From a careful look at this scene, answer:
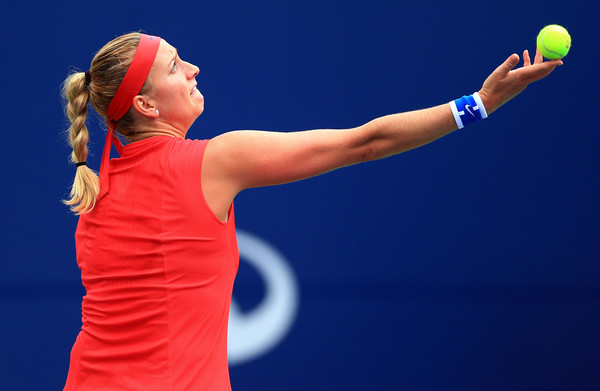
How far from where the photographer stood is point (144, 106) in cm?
171

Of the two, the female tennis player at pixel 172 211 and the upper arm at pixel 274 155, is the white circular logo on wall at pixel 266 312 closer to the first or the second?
the female tennis player at pixel 172 211

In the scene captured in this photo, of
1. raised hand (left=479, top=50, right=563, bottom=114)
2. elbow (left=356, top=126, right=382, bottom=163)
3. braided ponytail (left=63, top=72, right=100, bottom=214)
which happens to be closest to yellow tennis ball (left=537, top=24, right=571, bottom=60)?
raised hand (left=479, top=50, right=563, bottom=114)

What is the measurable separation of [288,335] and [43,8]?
173 centimetres

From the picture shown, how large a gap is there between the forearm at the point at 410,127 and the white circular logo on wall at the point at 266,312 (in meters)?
1.56

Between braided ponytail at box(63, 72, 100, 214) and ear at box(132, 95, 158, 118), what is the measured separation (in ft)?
0.44

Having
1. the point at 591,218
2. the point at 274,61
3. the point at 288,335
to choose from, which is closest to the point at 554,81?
the point at 591,218

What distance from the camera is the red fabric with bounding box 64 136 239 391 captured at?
159 cm

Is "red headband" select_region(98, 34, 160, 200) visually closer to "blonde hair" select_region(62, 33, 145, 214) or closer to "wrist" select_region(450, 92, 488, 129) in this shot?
"blonde hair" select_region(62, 33, 145, 214)

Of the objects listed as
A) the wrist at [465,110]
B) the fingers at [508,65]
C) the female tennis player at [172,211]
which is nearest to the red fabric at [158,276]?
the female tennis player at [172,211]

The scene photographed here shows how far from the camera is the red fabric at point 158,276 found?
1.59 meters

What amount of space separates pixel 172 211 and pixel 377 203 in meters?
1.60

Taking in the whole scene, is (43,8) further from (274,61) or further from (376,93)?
(376,93)

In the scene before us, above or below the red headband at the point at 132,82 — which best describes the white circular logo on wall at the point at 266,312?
below

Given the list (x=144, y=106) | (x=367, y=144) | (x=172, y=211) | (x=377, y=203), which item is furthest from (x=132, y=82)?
(x=377, y=203)
